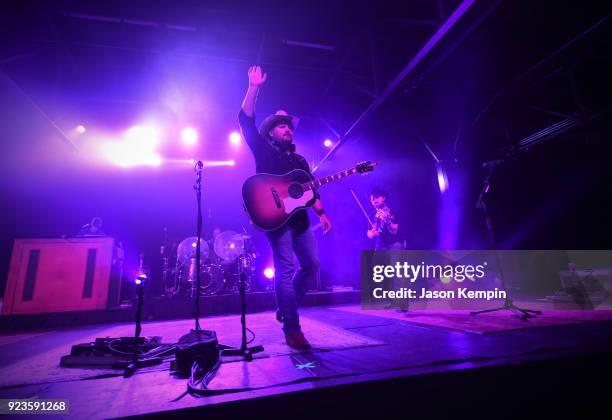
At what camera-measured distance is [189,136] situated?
8.90 meters

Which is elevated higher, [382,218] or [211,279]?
[382,218]

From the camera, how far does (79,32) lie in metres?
5.21

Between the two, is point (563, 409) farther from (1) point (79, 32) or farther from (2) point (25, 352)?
(1) point (79, 32)

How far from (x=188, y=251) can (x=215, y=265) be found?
0.91 metres

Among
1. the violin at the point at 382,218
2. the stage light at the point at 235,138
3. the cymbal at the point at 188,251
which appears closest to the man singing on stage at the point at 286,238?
the violin at the point at 382,218

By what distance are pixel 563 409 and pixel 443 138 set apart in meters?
6.69

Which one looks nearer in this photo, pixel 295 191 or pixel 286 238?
pixel 286 238

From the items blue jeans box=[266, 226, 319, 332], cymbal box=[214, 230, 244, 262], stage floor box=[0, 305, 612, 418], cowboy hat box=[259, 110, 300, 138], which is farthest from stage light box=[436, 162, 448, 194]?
cymbal box=[214, 230, 244, 262]

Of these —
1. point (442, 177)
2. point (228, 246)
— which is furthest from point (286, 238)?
point (228, 246)

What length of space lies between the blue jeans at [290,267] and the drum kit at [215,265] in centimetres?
432

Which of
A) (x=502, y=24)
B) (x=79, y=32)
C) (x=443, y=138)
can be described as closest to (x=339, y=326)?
(x=502, y=24)

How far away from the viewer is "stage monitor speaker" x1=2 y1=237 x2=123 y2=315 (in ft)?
16.5

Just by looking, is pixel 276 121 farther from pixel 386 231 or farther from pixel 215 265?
pixel 215 265

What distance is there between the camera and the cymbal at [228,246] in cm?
757
